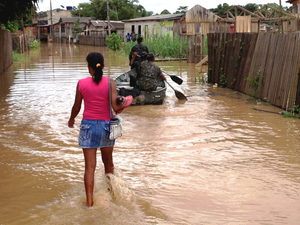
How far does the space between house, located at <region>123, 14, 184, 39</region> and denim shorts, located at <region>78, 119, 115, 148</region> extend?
34.5 meters

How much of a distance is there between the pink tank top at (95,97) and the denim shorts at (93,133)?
0.06 meters

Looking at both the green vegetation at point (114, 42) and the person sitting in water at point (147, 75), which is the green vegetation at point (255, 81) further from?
the green vegetation at point (114, 42)

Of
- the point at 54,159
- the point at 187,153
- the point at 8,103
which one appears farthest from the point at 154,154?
the point at 8,103

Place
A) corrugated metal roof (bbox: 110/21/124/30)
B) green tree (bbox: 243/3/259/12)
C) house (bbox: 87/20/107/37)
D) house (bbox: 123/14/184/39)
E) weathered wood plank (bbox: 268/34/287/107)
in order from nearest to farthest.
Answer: weathered wood plank (bbox: 268/34/287/107), house (bbox: 123/14/184/39), corrugated metal roof (bbox: 110/21/124/30), green tree (bbox: 243/3/259/12), house (bbox: 87/20/107/37)

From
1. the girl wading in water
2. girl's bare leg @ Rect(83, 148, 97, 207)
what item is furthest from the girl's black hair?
girl's bare leg @ Rect(83, 148, 97, 207)

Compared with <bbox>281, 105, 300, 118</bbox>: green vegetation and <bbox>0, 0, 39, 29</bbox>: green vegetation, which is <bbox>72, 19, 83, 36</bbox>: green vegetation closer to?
<bbox>0, 0, 39, 29</bbox>: green vegetation

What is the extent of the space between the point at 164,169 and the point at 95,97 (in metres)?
1.85

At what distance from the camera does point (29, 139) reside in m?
6.97

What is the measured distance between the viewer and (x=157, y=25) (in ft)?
139

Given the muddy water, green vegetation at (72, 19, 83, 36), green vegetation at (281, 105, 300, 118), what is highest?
green vegetation at (72, 19, 83, 36)

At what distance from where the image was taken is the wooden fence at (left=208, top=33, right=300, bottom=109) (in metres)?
8.50

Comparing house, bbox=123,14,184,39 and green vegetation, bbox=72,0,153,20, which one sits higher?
green vegetation, bbox=72,0,153,20

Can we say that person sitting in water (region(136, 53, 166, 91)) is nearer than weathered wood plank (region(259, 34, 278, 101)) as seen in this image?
No

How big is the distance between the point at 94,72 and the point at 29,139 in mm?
3551
